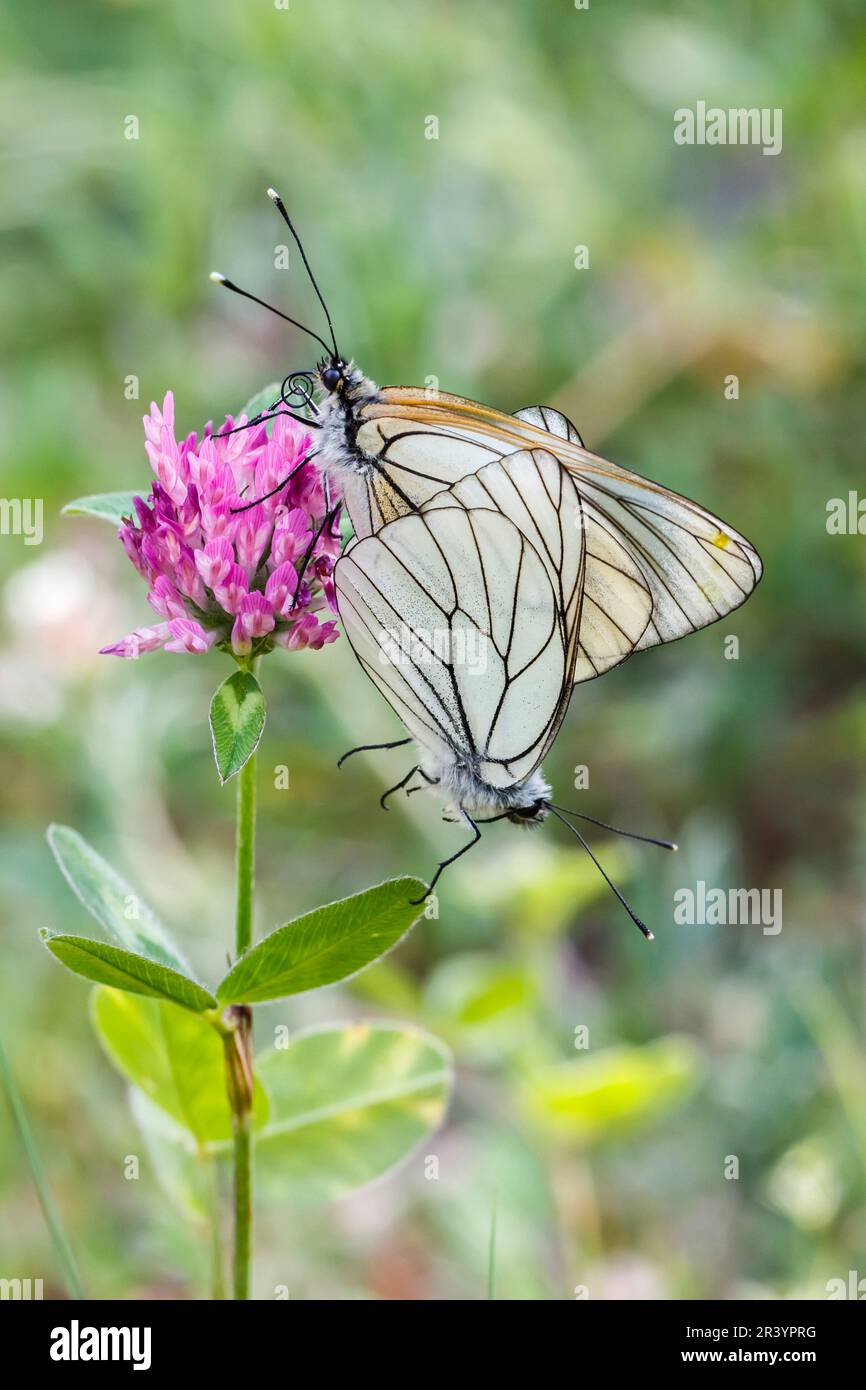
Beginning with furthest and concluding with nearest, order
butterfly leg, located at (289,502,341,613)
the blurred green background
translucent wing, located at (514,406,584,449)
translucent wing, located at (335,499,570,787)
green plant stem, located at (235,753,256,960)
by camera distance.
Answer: the blurred green background < translucent wing, located at (514,406,584,449) < translucent wing, located at (335,499,570,787) < butterfly leg, located at (289,502,341,613) < green plant stem, located at (235,753,256,960)

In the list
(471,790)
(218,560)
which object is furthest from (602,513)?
(218,560)

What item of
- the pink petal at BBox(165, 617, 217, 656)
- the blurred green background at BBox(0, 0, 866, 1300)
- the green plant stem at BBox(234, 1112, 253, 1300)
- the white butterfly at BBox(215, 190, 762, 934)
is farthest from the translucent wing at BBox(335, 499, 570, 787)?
the blurred green background at BBox(0, 0, 866, 1300)

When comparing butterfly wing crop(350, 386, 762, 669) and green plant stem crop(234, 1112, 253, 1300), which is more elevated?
butterfly wing crop(350, 386, 762, 669)

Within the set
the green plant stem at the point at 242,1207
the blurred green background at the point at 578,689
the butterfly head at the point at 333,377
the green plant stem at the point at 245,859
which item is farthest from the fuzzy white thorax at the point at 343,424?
the blurred green background at the point at 578,689

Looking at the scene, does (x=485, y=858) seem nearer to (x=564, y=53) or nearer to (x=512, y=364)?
(x=512, y=364)

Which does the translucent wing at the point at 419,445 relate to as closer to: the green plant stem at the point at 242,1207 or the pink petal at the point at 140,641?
the pink petal at the point at 140,641

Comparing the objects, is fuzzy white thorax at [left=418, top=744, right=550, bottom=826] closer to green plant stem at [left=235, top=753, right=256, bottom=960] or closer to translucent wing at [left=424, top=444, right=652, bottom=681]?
translucent wing at [left=424, top=444, right=652, bottom=681]

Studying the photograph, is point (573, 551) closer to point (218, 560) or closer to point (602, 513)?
point (602, 513)
